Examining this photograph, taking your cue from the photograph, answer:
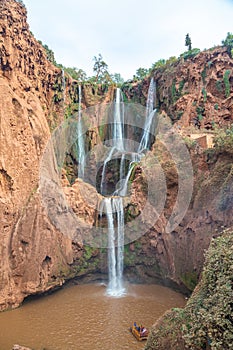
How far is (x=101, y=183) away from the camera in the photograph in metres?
24.7

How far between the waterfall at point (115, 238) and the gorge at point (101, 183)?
68 mm

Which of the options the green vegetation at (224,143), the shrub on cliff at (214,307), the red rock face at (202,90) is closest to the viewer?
the shrub on cliff at (214,307)

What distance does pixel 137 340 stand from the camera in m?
10.2

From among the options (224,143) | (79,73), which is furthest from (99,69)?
(224,143)

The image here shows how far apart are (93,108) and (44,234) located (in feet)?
53.2

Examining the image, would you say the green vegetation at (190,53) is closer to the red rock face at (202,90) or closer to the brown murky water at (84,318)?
the red rock face at (202,90)

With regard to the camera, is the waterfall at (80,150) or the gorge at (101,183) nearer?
the gorge at (101,183)

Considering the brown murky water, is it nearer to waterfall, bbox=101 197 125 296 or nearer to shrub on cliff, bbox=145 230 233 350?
waterfall, bbox=101 197 125 296

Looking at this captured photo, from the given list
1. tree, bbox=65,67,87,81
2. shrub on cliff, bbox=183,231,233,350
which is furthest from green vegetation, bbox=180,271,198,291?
tree, bbox=65,67,87,81

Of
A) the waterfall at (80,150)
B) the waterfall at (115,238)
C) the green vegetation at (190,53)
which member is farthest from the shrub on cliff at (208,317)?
the green vegetation at (190,53)

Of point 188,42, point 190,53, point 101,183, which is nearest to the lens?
point 190,53

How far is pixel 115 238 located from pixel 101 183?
7.62 metres

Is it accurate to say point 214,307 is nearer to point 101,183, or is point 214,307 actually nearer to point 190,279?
point 190,279

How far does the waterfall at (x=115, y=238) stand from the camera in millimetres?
17406
